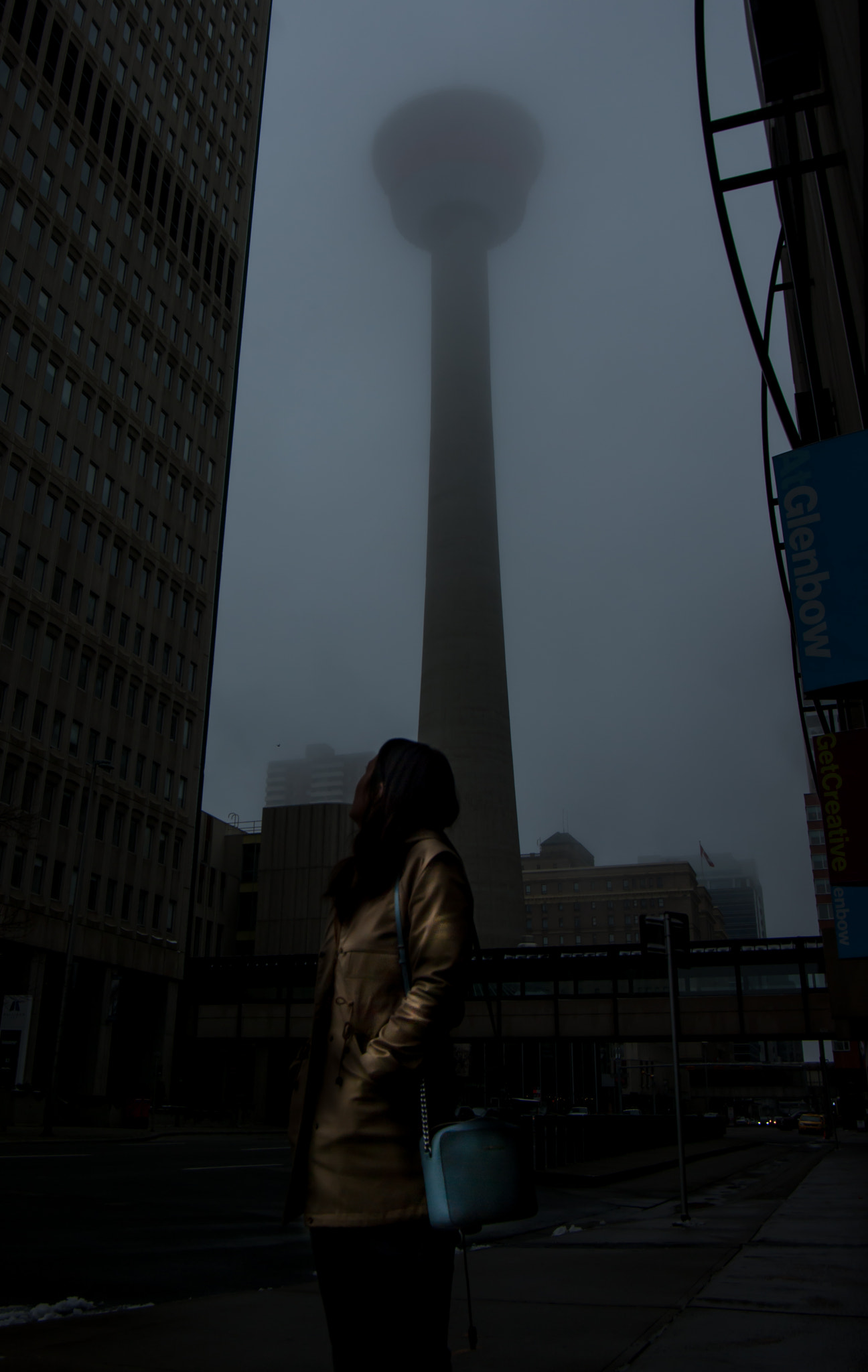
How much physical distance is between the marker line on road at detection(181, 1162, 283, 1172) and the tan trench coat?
16958 mm

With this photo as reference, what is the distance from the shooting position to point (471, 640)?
222 ft

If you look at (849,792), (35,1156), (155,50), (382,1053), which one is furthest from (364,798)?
(155,50)

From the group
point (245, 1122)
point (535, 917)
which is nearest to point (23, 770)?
point (245, 1122)

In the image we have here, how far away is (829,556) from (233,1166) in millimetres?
17446

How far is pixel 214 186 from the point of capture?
226 feet

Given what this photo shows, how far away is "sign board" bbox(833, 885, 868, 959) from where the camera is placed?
34.3 ft

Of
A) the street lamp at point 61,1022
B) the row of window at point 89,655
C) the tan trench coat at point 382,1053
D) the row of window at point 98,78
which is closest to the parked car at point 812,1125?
the row of window at point 89,655

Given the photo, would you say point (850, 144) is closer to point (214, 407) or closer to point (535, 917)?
point (214, 407)

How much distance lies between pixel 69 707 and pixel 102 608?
5.71 metres

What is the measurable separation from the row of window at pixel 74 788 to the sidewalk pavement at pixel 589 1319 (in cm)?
3144

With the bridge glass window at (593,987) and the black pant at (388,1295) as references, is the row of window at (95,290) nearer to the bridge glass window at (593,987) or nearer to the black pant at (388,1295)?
the bridge glass window at (593,987)

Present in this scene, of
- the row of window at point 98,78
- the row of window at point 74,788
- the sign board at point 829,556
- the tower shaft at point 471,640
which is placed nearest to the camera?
the sign board at point 829,556

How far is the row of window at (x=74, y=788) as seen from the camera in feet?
144

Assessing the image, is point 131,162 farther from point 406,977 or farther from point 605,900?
point 605,900
